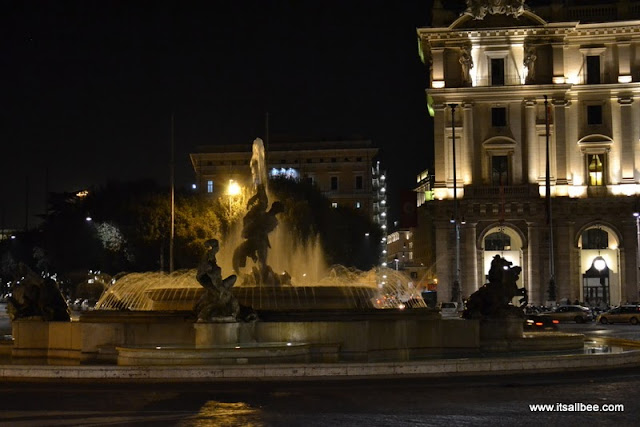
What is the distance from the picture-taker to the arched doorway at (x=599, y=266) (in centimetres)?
6662

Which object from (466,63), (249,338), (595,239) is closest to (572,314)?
(595,239)

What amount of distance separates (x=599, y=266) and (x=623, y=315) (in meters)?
18.1

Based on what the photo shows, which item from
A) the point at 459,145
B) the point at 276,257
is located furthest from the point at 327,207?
the point at 276,257

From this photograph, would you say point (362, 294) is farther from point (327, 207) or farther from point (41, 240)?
point (41, 240)

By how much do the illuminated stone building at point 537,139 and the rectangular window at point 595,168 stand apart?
0.08 m

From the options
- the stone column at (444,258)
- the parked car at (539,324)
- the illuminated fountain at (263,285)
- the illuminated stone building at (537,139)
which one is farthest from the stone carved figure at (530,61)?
the illuminated fountain at (263,285)

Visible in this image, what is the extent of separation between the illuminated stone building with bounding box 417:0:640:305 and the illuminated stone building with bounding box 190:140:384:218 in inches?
1991

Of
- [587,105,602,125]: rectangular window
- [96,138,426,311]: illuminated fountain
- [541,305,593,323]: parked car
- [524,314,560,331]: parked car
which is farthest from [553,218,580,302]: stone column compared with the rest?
[96,138,426,311]: illuminated fountain

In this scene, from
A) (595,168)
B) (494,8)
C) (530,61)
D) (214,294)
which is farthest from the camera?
(595,168)

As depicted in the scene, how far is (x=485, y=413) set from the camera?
Answer: 12867mm

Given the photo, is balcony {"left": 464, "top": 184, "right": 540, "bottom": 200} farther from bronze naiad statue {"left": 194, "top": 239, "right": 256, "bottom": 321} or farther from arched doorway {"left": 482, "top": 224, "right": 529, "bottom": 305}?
bronze naiad statue {"left": 194, "top": 239, "right": 256, "bottom": 321}

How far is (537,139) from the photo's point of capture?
6712 centimetres

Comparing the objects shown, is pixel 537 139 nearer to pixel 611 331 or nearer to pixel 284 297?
pixel 611 331

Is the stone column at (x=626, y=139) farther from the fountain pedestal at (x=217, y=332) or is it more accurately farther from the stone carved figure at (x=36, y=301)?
the fountain pedestal at (x=217, y=332)
